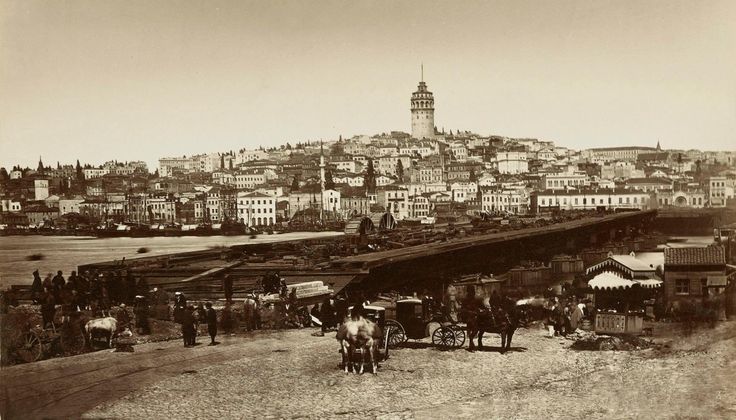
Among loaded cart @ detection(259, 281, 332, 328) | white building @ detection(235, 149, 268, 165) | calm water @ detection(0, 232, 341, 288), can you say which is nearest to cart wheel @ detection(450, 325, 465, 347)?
loaded cart @ detection(259, 281, 332, 328)

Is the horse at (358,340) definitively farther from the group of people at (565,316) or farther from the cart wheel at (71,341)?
the cart wheel at (71,341)

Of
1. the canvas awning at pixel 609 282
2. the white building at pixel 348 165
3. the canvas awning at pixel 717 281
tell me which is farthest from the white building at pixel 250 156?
the canvas awning at pixel 717 281

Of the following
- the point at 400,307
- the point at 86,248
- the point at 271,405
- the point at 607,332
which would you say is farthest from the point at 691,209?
the point at 86,248

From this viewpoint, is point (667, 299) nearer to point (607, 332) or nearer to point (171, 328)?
point (607, 332)

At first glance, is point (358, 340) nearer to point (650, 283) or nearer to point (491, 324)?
point (491, 324)

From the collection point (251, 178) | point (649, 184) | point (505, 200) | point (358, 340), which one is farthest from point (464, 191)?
point (358, 340)
